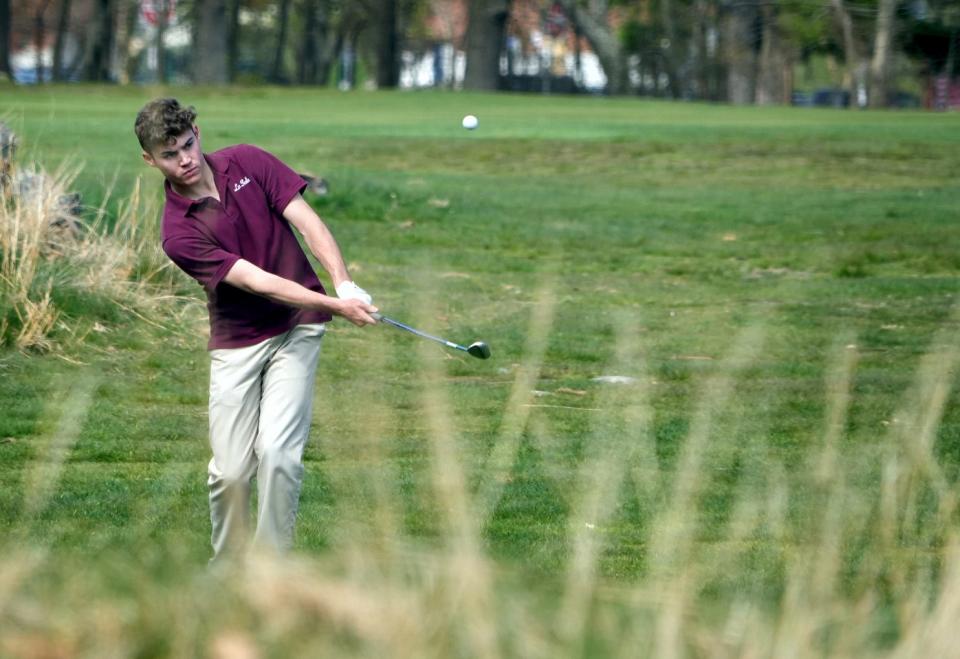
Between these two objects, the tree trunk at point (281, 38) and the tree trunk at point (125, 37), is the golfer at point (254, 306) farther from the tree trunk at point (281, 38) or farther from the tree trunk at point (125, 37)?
the tree trunk at point (125, 37)

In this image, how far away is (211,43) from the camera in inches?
2104

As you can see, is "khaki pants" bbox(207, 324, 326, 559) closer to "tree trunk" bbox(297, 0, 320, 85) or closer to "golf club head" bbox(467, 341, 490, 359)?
"golf club head" bbox(467, 341, 490, 359)

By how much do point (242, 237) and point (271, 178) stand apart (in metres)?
0.24

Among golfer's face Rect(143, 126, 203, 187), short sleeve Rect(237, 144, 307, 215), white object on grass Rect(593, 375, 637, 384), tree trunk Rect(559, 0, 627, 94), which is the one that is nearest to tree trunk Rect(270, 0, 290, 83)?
tree trunk Rect(559, 0, 627, 94)

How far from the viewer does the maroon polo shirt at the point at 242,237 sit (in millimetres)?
6180

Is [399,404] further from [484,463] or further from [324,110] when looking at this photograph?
[324,110]

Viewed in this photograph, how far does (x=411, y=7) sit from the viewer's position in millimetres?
68750

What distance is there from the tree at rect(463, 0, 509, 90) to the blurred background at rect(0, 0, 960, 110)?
44 mm

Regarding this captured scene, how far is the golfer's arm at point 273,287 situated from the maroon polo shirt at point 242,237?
0.13 meters

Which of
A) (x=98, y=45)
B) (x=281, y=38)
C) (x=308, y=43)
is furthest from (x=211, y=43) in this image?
(x=308, y=43)

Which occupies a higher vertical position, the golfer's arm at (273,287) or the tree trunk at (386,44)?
the tree trunk at (386,44)

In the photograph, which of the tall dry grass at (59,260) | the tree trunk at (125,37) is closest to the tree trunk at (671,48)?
the tree trunk at (125,37)

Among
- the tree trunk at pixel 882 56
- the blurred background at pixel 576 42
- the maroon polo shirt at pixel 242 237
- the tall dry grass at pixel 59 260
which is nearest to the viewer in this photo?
the maroon polo shirt at pixel 242 237

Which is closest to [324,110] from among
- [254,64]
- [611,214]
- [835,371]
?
[611,214]
